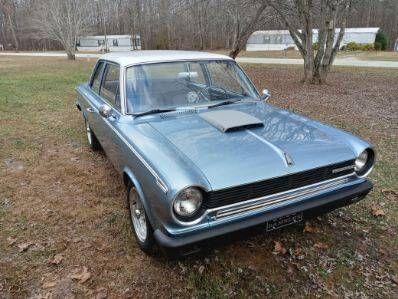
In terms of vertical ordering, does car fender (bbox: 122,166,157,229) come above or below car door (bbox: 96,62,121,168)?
below

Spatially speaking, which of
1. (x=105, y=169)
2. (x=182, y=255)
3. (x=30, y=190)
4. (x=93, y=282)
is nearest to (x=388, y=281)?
(x=182, y=255)

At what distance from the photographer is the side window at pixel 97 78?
5.00 metres

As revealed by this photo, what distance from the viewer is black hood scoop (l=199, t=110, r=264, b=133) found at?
315 cm

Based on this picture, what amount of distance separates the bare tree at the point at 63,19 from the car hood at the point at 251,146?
95.0ft

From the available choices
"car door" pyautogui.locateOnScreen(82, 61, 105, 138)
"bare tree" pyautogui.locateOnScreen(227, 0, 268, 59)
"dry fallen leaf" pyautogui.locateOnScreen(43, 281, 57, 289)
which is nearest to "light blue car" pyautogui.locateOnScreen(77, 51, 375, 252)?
"car door" pyautogui.locateOnScreen(82, 61, 105, 138)

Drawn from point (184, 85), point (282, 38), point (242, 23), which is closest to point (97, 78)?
point (184, 85)

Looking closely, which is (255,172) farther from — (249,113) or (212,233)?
(249,113)

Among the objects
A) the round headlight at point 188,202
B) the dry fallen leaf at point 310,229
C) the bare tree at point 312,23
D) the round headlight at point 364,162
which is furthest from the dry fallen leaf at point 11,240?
the bare tree at point 312,23

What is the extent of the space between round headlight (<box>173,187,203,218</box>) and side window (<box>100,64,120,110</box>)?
174 cm

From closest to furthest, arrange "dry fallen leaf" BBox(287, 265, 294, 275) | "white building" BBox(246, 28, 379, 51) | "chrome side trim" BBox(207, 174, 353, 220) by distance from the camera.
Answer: "chrome side trim" BBox(207, 174, 353, 220) → "dry fallen leaf" BBox(287, 265, 294, 275) → "white building" BBox(246, 28, 379, 51)

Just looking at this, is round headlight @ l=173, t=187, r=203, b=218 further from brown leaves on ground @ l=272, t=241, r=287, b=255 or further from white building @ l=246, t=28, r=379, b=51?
white building @ l=246, t=28, r=379, b=51

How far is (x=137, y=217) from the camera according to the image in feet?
10.8

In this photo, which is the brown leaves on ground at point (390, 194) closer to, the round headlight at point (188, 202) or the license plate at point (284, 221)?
the license plate at point (284, 221)

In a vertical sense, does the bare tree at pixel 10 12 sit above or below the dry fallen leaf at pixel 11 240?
above
